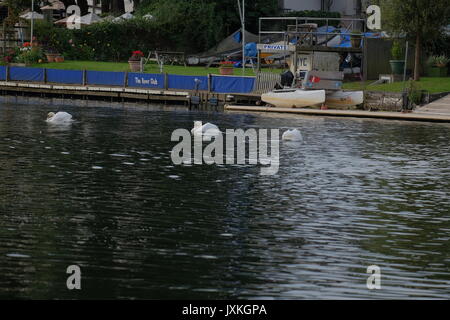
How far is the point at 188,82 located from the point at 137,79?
13.8ft

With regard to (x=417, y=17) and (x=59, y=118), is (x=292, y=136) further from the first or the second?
(x=417, y=17)

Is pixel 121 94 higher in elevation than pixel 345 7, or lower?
lower

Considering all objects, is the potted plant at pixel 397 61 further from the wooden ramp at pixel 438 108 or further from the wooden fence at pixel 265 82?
the wooden fence at pixel 265 82

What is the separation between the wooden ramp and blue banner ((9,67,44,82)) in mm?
29964

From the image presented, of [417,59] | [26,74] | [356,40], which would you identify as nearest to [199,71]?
[26,74]

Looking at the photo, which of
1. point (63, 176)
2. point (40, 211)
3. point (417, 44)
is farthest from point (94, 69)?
point (40, 211)

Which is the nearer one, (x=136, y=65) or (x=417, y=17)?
(x=417, y=17)

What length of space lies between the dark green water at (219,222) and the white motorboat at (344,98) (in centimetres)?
1743

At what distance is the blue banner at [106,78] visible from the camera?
223 ft

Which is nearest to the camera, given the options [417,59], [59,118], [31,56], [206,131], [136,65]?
[206,131]

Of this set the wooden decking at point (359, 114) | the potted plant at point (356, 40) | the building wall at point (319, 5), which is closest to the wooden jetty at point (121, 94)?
the wooden decking at point (359, 114)

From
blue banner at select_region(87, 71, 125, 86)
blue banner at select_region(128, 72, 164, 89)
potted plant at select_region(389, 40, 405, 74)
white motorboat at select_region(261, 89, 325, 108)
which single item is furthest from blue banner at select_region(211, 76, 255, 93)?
potted plant at select_region(389, 40, 405, 74)

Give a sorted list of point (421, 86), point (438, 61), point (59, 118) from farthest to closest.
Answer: point (438, 61) → point (421, 86) → point (59, 118)

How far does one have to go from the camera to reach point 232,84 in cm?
6375
